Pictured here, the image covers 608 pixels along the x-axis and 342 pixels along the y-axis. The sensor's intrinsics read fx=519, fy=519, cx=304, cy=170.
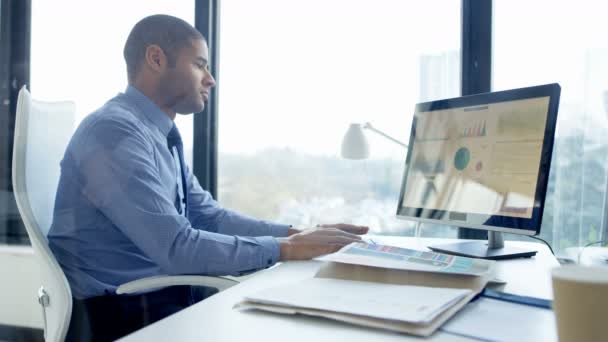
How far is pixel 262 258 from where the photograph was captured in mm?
1214

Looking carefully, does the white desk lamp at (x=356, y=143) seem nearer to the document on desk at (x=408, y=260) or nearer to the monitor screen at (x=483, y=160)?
the monitor screen at (x=483, y=160)

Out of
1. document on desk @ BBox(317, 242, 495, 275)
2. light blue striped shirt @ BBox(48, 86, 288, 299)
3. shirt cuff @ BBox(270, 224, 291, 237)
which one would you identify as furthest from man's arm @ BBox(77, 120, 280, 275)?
shirt cuff @ BBox(270, 224, 291, 237)

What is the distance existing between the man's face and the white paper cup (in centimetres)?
132

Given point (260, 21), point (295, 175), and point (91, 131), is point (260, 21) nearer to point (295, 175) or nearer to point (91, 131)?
point (295, 175)

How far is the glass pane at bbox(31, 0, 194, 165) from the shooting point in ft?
8.05

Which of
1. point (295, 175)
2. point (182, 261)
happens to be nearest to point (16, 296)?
point (295, 175)

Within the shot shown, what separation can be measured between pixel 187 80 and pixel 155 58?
4.7 inches

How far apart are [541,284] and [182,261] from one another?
0.74 m

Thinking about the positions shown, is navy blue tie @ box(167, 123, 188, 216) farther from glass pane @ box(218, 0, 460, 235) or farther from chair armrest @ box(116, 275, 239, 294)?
glass pane @ box(218, 0, 460, 235)

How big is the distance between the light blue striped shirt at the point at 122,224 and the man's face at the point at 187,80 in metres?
0.24

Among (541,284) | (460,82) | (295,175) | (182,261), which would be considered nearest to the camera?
(541,284)

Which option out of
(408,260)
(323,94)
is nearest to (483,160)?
(408,260)

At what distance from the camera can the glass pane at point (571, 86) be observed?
1902mm

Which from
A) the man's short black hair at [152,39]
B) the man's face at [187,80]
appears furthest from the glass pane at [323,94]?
the man's short black hair at [152,39]
